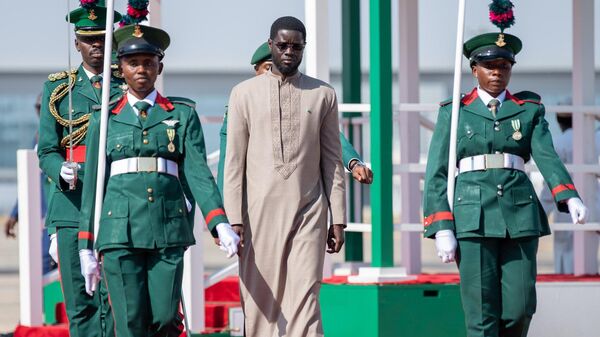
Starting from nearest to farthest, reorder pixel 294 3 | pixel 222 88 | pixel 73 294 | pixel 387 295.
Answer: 1. pixel 73 294
2. pixel 387 295
3. pixel 294 3
4. pixel 222 88

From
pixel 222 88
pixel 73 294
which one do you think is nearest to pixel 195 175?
pixel 73 294

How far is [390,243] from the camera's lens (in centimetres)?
1167

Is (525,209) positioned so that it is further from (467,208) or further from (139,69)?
(139,69)

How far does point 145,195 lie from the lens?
9.00 m

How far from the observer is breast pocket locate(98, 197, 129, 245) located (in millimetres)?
8945

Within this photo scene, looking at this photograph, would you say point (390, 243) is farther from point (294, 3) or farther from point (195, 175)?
point (294, 3)

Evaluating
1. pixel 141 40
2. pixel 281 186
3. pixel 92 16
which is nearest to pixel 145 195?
pixel 281 186

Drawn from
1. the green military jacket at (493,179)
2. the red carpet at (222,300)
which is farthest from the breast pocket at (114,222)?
the red carpet at (222,300)

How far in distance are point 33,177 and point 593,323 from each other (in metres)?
3.64

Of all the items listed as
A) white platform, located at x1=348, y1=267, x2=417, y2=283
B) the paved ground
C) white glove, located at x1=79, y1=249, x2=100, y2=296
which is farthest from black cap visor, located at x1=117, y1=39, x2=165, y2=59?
the paved ground

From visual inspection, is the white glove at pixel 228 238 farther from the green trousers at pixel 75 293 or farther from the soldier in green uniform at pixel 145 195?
the green trousers at pixel 75 293

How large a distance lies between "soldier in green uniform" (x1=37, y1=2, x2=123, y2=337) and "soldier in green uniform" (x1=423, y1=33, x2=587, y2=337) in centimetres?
184

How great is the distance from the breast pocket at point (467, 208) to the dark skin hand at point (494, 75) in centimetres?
53

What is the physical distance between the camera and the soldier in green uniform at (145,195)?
29.3 feet
